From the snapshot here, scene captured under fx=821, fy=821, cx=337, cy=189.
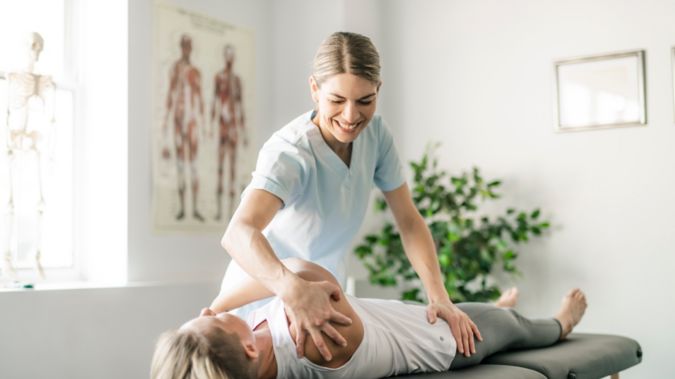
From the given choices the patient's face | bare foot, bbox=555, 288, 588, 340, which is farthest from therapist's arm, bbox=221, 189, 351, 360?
bare foot, bbox=555, 288, 588, 340

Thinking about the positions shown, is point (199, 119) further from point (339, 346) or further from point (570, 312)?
point (339, 346)

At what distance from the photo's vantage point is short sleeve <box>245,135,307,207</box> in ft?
6.62

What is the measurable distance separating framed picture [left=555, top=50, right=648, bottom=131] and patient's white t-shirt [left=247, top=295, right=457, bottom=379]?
2140 mm

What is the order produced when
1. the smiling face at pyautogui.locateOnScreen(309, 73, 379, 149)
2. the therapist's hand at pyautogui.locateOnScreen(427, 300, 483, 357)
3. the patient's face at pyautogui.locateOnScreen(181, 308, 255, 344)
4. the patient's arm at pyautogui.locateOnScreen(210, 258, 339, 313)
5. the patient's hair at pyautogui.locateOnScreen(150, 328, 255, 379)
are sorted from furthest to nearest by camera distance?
the therapist's hand at pyautogui.locateOnScreen(427, 300, 483, 357) → the patient's arm at pyautogui.locateOnScreen(210, 258, 339, 313) → the smiling face at pyautogui.locateOnScreen(309, 73, 379, 149) → the patient's face at pyautogui.locateOnScreen(181, 308, 255, 344) → the patient's hair at pyautogui.locateOnScreen(150, 328, 255, 379)

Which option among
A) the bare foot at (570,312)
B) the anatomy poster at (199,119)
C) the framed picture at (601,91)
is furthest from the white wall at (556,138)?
the bare foot at (570,312)

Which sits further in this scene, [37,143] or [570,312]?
[37,143]

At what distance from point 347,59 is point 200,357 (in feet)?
2.59

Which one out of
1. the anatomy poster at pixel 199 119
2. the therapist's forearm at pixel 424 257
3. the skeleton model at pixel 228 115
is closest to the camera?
the therapist's forearm at pixel 424 257

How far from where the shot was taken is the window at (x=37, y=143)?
10.9ft

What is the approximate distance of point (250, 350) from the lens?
5.94 feet

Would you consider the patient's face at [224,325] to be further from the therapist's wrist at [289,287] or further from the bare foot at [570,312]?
the bare foot at [570,312]

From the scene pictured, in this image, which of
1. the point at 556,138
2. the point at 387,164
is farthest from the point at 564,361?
the point at 556,138

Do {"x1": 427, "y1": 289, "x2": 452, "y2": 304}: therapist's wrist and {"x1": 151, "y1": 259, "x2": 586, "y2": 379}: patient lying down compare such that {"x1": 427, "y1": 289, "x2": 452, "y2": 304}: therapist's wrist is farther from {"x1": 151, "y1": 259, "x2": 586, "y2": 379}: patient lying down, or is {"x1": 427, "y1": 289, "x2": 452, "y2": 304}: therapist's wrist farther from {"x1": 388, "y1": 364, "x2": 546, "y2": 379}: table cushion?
{"x1": 388, "y1": 364, "x2": 546, "y2": 379}: table cushion

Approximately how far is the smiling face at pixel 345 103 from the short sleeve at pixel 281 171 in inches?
4.7
